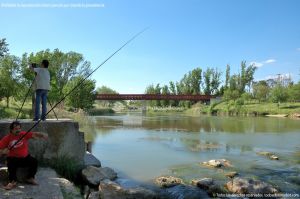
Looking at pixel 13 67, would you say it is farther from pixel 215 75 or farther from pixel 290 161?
pixel 215 75

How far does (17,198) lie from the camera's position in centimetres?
634

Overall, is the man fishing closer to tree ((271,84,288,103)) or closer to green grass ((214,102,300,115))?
green grass ((214,102,300,115))

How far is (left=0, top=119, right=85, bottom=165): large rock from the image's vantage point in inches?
365

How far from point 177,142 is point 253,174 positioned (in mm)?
9771

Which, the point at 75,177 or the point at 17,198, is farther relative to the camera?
the point at 75,177

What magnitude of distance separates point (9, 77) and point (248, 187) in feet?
116

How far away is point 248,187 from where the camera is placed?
9844mm

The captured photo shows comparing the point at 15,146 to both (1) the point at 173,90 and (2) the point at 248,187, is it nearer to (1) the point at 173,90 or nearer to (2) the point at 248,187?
(2) the point at 248,187

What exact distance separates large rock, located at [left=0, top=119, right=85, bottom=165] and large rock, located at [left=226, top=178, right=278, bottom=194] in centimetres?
470

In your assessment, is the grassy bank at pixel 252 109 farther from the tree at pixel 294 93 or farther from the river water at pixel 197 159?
the river water at pixel 197 159

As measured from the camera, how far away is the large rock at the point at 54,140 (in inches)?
365

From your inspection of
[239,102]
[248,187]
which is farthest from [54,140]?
[239,102]

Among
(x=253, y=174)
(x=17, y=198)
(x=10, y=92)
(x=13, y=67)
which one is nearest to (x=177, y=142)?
(x=253, y=174)

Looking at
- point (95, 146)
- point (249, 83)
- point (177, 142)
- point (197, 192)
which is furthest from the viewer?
point (249, 83)
